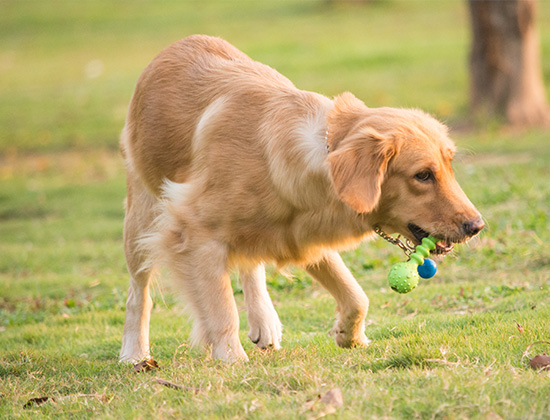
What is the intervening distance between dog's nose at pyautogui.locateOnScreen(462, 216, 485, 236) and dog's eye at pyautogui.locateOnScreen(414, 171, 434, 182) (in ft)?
1.08

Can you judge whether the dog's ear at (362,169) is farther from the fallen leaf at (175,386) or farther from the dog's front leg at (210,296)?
the fallen leaf at (175,386)

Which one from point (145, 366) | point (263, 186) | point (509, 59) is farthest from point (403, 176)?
point (509, 59)

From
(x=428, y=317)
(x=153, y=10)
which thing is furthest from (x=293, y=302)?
(x=153, y=10)

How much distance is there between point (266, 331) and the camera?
574 centimetres

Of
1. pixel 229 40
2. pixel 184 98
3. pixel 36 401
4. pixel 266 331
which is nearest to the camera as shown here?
pixel 36 401

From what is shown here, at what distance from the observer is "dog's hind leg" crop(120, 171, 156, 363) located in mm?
6086

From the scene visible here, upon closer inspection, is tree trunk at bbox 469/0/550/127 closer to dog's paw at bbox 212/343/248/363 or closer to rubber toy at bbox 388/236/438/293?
rubber toy at bbox 388/236/438/293

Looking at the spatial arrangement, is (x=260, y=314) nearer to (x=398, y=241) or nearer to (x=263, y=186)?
(x=263, y=186)

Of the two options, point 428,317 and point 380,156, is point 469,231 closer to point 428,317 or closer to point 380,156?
point 380,156

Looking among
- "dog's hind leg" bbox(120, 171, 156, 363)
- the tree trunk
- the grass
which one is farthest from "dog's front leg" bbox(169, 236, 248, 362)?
the tree trunk

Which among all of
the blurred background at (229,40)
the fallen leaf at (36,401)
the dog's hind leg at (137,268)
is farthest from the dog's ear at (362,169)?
the blurred background at (229,40)

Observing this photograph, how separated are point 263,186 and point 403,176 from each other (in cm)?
90

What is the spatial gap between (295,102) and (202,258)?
1.19 metres

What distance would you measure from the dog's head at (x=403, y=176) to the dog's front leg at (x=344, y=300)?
35.4 inches
